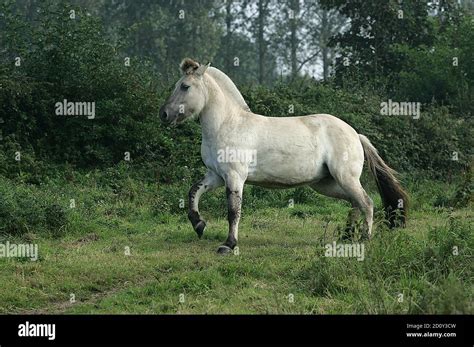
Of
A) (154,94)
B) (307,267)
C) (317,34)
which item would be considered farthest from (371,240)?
(317,34)

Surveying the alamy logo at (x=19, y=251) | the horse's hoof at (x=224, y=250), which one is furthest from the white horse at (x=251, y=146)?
the alamy logo at (x=19, y=251)

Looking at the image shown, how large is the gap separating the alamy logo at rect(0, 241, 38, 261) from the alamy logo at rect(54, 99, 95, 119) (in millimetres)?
6906

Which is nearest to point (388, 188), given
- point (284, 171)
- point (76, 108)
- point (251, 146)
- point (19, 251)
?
point (284, 171)

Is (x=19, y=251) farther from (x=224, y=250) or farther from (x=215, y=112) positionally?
(x=215, y=112)

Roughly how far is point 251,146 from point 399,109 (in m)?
10.4

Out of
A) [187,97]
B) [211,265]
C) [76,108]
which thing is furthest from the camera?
[76,108]

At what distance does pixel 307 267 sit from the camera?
923 cm

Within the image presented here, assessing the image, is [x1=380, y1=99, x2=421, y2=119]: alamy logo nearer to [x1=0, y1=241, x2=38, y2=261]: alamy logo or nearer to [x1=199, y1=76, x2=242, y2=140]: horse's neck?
[x1=199, y1=76, x2=242, y2=140]: horse's neck

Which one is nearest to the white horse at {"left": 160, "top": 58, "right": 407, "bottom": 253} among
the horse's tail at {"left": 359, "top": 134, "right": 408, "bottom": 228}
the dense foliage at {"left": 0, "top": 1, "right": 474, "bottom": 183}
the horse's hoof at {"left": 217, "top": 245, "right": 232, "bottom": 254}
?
the horse's tail at {"left": 359, "top": 134, "right": 408, "bottom": 228}

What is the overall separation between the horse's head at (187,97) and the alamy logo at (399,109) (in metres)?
9.14

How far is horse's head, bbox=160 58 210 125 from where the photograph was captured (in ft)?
36.7

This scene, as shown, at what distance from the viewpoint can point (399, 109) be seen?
2073 centimetres
